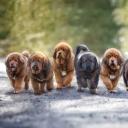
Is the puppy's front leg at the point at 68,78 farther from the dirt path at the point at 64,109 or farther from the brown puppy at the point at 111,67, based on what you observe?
the brown puppy at the point at 111,67

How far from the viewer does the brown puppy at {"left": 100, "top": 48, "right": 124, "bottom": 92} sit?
1439 cm

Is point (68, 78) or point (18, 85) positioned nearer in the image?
point (18, 85)

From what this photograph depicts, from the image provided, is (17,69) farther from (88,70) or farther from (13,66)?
(88,70)

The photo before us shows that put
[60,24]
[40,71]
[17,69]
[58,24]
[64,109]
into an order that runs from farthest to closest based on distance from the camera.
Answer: [60,24] → [58,24] → [17,69] → [40,71] → [64,109]

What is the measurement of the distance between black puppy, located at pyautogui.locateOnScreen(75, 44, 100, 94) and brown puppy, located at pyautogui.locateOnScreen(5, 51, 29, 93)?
0.92m

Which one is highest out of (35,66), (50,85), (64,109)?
(35,66)

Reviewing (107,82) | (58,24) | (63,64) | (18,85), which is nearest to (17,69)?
(18,85)

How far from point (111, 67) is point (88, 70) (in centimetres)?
44

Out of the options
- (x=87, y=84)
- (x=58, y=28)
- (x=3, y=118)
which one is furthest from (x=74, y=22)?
(x=3, y=118)

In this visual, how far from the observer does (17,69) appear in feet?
47.6

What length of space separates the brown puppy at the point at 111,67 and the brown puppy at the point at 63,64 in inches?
24.5

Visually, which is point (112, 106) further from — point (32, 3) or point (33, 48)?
point (33, 48)

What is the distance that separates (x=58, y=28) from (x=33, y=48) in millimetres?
4104

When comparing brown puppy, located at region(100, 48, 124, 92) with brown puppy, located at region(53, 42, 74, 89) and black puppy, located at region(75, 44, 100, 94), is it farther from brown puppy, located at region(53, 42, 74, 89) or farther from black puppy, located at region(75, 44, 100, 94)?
brown puppy, located at region(53, 42, 74, 89)
